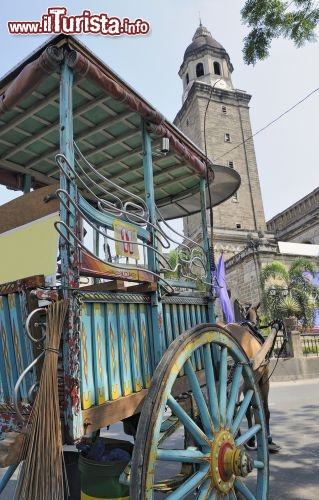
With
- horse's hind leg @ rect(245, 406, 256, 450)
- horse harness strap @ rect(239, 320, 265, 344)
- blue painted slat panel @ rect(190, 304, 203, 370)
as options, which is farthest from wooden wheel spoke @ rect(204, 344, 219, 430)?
horse's hind leg @ rect(245, 406, 256, 450)

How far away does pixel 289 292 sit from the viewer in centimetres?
1908

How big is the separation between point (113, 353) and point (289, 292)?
1853 cm

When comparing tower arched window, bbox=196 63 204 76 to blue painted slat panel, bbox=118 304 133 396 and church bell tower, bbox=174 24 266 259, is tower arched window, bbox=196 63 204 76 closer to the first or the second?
church bell tower, bbox=174 24 266 259

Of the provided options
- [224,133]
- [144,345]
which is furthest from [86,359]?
[224,133]

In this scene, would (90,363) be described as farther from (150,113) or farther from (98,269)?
(150,113)

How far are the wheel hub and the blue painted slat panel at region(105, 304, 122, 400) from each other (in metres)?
0.63

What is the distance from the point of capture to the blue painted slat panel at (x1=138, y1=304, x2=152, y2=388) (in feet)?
7.39

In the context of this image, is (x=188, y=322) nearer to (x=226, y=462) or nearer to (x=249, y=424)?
(x=226, y=462)

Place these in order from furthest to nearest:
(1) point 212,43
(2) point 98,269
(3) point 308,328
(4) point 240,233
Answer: (1) point 212,43
(4) point 240,233
(3) point 308,328
(2) point 98,269

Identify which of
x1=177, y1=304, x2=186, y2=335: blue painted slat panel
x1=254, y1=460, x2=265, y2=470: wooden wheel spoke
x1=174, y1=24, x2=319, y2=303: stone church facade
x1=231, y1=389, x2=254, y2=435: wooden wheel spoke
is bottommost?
x1=254, y1=460, x2=265, y2=470: wooden wheel spoke

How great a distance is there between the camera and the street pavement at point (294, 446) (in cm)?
333

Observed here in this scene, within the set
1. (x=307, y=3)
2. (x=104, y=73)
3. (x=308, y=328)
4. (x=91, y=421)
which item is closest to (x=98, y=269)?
(x=91, y=421)

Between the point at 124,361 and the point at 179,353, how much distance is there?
40 centimetres

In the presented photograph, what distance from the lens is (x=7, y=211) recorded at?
8.43ft
